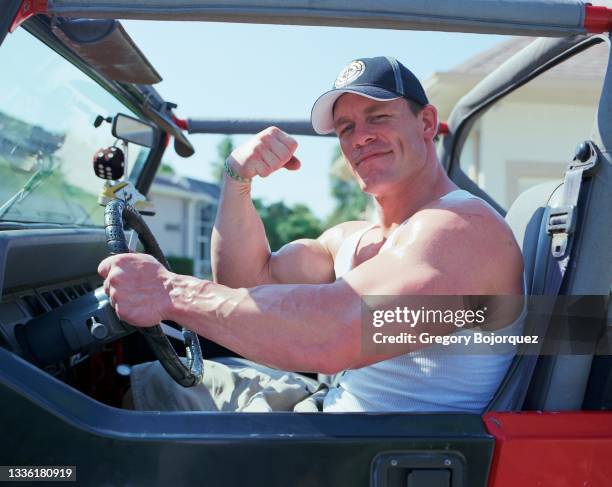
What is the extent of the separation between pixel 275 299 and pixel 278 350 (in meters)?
0.11

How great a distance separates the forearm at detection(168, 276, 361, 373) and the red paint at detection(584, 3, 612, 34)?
774 millimetres

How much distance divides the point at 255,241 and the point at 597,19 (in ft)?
4.30

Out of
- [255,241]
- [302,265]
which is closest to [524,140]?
[302,265]

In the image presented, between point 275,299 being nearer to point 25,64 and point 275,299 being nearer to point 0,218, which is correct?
point 0,218

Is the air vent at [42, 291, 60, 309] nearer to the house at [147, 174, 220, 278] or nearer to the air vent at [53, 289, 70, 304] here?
the air vent at [53, 289, 70, 304]

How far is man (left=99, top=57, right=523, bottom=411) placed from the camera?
1.42 meters

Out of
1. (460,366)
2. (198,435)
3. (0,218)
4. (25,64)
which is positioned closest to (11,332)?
(0,218)

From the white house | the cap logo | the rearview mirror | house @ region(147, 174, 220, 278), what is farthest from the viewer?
house @ region(147, 174, 220, 278)

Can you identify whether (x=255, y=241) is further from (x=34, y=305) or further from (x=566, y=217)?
(x=566, y=217)

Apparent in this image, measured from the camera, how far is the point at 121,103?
2846 millimetres

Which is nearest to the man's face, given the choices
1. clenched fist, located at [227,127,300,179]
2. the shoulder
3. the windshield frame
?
clenched fist, located at [227,127,300,179]

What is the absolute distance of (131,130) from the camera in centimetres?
265

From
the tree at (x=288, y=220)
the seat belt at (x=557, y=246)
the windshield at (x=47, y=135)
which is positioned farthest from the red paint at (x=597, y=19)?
the tree at (x=288, y=220)

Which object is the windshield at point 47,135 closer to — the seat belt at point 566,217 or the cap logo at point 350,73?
the cap logo at point 350,73
